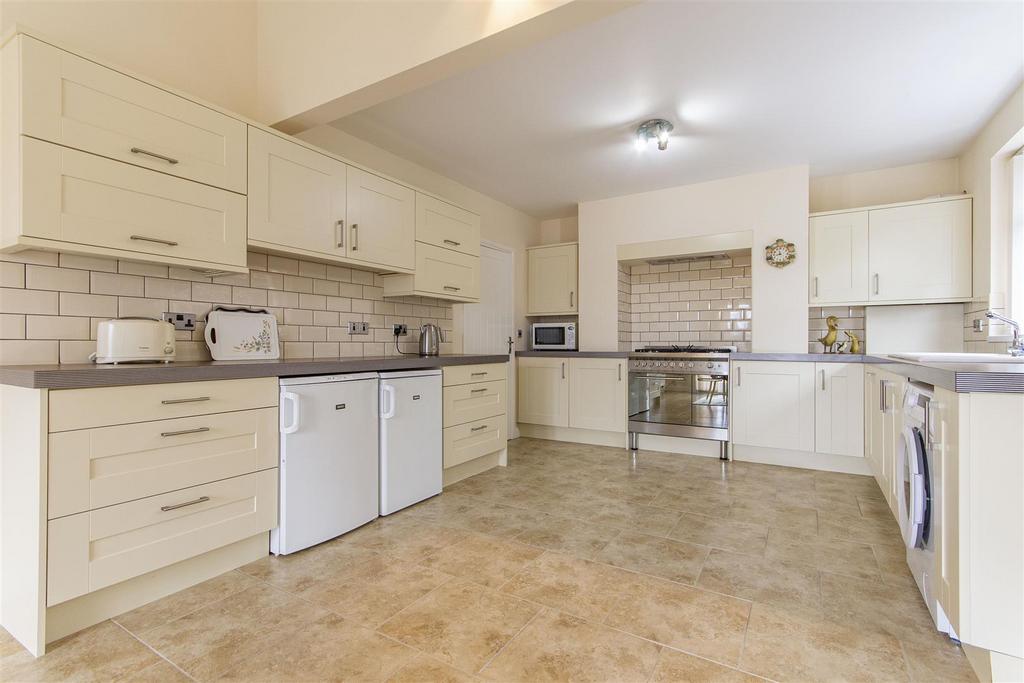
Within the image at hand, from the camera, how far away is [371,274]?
339cm

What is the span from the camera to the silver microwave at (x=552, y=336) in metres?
4.94

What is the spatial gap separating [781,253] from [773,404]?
127cm

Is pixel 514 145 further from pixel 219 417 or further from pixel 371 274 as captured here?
pixel 219 417

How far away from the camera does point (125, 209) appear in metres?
1.87

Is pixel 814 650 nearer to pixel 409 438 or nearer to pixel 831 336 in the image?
pixel 409 438

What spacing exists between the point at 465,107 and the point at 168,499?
8.55 ft

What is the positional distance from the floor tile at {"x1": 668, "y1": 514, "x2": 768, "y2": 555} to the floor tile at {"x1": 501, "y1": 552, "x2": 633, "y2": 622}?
578mm

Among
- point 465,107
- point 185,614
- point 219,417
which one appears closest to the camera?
point 185,614

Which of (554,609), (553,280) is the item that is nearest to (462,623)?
(554,609)

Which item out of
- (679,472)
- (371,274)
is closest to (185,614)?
(371,274)

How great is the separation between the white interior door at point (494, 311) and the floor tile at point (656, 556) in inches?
88.3

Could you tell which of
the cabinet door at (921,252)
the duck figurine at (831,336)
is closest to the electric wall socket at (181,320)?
the duck figurine at (831,336)

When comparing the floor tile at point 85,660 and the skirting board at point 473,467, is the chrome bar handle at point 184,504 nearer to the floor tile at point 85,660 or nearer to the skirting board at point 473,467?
the floor tile at point 85,660

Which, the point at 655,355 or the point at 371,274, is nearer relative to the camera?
the point at 371,274
